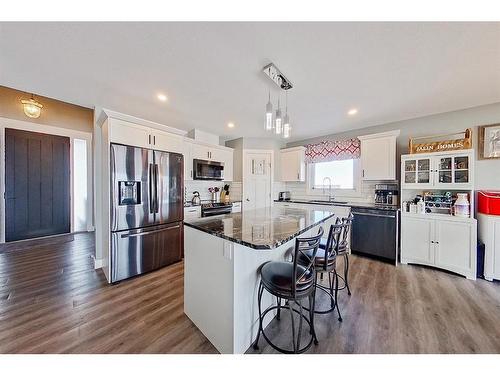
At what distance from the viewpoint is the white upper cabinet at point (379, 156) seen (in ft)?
11.4

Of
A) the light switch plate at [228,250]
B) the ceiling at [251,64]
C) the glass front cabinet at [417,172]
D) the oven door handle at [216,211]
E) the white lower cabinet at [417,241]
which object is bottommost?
the white lower cabinet at [417,241]

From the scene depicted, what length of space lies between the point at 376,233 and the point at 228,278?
309 centimetres

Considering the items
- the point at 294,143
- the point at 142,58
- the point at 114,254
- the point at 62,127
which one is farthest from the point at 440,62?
the point at 62,127

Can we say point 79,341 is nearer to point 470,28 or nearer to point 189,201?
point 189,201

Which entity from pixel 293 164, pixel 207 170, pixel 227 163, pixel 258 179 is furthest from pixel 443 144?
pixel 207 170

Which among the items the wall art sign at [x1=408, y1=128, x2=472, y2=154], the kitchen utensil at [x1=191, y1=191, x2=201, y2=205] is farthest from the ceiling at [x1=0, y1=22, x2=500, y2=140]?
the kitchen utensil at [x1=191, y1=191, x2=201, y2=205]

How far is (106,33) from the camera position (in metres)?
1.46

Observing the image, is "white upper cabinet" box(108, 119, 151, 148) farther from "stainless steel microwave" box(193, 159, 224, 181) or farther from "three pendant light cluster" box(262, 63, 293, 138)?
"three pendant light cluster" box(262, 63, 293, 138)

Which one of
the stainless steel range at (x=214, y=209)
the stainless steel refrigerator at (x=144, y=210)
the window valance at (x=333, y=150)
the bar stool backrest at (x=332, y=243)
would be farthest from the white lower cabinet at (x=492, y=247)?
the stainless steel refrigerator at (x=144, y=210)

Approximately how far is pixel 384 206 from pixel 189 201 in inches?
151

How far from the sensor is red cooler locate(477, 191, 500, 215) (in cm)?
261

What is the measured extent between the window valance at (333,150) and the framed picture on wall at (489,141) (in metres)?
1.64

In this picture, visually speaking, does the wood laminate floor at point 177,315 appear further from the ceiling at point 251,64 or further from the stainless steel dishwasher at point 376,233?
the ceiling at point 251,64

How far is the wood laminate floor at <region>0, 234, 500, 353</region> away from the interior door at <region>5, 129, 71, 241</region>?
1.61m
